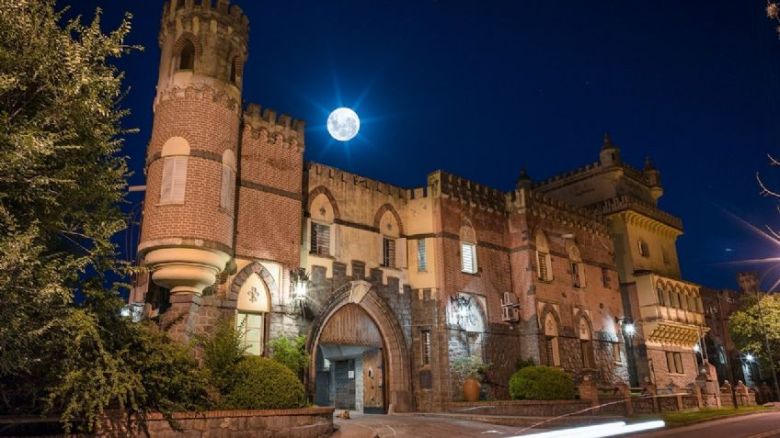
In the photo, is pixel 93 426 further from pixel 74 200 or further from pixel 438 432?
pixel 438 432

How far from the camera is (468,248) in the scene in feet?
92.6

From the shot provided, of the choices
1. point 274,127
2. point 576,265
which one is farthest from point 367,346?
point 576,265

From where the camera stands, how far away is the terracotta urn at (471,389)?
80.3 ft

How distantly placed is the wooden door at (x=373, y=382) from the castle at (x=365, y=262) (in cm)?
8

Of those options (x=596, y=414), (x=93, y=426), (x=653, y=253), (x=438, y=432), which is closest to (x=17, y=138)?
(x=93, y=426)

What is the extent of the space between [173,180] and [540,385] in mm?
16618

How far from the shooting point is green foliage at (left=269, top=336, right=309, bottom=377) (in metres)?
19.0

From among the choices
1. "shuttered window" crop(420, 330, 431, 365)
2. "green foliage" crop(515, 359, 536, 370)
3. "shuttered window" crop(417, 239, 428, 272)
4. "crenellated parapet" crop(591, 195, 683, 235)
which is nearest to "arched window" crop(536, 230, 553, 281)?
"green foliage" crop(515, 359, 536, 370)

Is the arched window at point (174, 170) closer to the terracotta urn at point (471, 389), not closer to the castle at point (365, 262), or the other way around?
the castle at point (365, 262)

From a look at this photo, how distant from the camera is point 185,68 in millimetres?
19797

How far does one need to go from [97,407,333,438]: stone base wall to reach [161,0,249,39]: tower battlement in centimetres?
1326

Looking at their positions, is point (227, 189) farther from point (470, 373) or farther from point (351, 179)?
point (470, 373)

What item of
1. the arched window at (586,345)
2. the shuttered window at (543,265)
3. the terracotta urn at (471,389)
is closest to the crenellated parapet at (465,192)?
the shuttered window at (543,265)

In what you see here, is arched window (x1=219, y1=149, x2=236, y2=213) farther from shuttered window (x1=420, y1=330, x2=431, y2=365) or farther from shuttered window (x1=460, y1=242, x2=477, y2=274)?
shuttered window (x1=460, y1=242, x2=477, y2=274)
